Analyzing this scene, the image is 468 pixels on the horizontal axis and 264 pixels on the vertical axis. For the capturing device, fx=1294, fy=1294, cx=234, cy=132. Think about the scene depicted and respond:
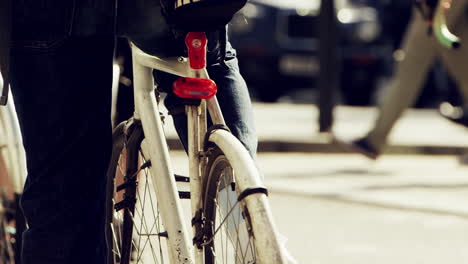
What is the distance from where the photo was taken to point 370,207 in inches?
291

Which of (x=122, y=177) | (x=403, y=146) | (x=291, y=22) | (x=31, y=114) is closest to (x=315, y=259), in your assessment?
(x=122, y=177)

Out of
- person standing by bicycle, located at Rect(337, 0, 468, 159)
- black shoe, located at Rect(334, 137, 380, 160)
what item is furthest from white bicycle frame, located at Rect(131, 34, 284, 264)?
black shoe, located at Rect(334, 137, 380, 160)

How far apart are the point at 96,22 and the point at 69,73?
0.15 m

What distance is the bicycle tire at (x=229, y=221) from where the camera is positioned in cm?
268

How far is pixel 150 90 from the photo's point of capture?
339 centimetres

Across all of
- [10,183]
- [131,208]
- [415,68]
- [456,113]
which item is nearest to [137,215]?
[131,208]

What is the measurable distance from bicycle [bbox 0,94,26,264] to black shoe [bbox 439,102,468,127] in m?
4.55

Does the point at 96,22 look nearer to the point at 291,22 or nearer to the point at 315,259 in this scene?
the point at 315,259

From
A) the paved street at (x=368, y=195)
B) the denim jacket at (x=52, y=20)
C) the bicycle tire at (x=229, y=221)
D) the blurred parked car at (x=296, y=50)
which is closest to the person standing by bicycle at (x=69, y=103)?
the denim jacket at (x=52, y=20)

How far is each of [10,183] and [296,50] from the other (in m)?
12.3

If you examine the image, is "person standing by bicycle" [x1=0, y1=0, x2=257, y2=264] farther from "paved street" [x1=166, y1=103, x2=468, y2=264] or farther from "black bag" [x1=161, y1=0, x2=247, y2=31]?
"paved street" [x1=166, y1=103, x2=468, y2=264]

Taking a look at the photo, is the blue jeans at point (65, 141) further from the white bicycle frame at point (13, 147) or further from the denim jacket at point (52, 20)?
the white bicycle frame at point (13, 147)

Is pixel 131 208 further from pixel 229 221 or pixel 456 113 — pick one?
pixel 456 113

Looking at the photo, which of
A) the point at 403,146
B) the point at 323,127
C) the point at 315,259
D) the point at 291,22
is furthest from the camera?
the point at 291,22
